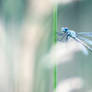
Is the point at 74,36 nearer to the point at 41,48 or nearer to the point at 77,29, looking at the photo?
the point at 77,29

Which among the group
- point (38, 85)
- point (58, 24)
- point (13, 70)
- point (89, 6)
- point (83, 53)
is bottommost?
point (38, 85)

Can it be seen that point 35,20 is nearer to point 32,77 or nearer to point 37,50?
point 37,50

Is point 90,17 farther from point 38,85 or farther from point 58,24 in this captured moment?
point 38,85

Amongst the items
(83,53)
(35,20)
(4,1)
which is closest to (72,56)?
(83,53)

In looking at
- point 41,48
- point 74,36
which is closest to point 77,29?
point 74,36

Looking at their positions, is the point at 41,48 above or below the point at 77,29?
below

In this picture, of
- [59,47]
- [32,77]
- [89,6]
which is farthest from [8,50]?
[89,6]

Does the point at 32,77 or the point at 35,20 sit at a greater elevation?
the point at 35,20
